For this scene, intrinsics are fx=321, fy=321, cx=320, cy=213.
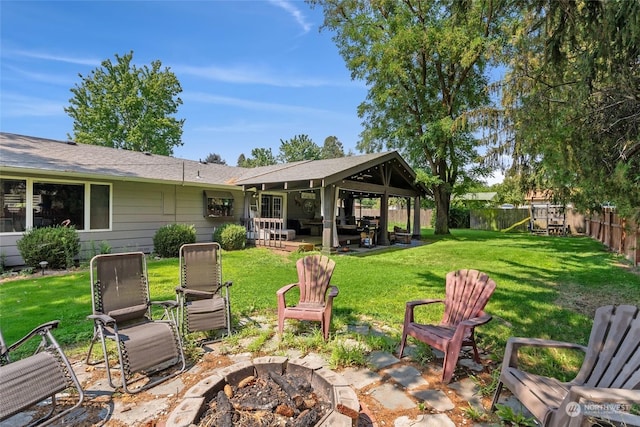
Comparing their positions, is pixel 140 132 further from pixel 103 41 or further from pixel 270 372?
pixel 270 372

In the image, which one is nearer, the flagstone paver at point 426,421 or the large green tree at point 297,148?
the flagstone paver at point 426,421

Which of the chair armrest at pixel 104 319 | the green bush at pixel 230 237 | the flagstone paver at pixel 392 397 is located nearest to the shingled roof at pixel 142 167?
the green bush at pixel 230 237

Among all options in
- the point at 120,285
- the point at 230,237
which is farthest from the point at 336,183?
the point at 120,285

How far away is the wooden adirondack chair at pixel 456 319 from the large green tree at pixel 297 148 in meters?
41.8

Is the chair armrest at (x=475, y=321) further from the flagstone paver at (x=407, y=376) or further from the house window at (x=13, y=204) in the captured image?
the house window at (x=13, y=204)

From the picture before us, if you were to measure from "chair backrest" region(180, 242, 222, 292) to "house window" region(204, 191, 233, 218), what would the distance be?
8.15 metres

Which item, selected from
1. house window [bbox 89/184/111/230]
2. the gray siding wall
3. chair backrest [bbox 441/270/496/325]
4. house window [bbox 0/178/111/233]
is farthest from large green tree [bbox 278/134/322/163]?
chair backrest [bbox 441/270/496/325]

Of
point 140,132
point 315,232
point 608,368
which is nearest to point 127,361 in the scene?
point 608,368

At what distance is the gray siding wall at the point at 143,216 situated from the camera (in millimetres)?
9234

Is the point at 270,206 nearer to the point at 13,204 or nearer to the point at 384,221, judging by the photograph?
the point at 384,221

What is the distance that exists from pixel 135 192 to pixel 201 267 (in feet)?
24.3

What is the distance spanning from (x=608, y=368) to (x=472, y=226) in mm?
23359

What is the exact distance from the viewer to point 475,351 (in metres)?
3.15

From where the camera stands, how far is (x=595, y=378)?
2.21m
